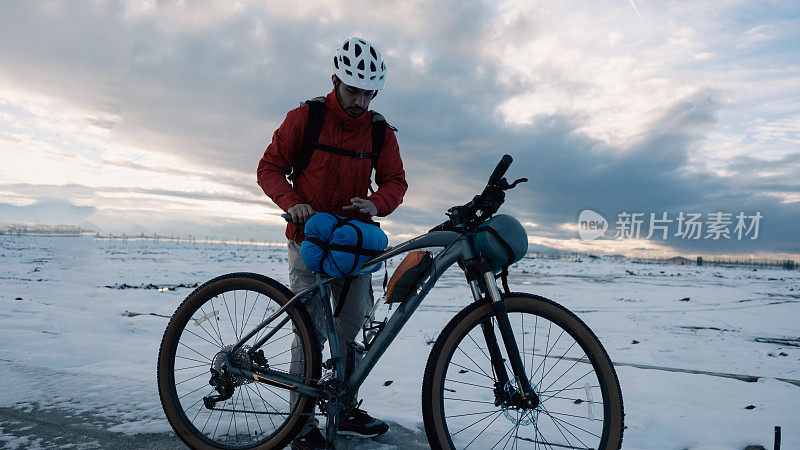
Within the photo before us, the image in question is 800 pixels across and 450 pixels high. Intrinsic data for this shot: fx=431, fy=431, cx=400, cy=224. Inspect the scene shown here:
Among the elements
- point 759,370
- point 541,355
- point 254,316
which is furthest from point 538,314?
point 759,370

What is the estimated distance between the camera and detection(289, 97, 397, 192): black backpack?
2.92m

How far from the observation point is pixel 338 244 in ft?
8.27

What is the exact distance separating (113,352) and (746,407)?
6382mm

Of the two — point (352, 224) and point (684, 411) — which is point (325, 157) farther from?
point (684, 411)

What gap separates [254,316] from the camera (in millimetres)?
3098

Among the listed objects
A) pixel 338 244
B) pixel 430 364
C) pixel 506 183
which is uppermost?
pixel 506 183

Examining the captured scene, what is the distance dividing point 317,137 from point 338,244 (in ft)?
2.76

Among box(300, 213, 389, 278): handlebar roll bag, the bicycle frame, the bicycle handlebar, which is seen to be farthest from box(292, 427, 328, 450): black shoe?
the bicycle handlebar

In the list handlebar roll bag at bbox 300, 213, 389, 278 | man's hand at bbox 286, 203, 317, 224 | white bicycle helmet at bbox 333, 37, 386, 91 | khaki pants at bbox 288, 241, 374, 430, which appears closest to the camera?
handlebar roll bag at bbox 300, 213, 389, 278

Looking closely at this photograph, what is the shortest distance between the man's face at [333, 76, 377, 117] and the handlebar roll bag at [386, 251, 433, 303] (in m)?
1.11

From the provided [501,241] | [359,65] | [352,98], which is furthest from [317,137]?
[501,241]

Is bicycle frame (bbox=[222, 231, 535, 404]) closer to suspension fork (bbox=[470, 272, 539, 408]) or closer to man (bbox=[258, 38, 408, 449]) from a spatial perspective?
suspension fork (bbox=[470, 272, 539, 408])

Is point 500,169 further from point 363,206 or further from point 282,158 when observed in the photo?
point 282,158

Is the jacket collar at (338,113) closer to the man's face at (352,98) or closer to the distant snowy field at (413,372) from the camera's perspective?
the man's face at (352,98)
